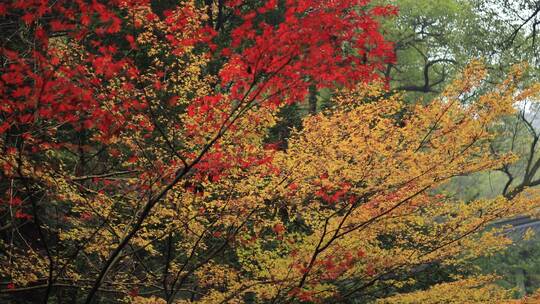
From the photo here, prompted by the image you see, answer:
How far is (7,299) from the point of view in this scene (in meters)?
9.52

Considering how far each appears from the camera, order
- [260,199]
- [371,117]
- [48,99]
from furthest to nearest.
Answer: [371,117], [260,199], [48,99]

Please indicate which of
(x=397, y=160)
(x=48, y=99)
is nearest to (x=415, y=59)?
(x=397, y=160)

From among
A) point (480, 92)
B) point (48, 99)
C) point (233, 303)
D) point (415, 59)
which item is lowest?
point (233, 303)

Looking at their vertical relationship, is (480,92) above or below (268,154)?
above

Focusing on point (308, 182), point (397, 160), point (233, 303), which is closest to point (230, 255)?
point (233, 303)

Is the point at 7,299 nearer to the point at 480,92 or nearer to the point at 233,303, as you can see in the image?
the point at 233,303

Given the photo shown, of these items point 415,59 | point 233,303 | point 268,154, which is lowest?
point 233,303

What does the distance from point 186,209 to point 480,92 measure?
16718 mm

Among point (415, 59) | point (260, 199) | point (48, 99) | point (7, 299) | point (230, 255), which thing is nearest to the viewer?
point (48, 99)

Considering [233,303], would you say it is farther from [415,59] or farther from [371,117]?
[415,59]

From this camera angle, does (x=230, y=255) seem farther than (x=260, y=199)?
Yes

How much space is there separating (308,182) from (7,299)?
570 cm

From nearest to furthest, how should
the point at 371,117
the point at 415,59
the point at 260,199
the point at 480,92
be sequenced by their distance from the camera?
the point at 260,199 → the point at 371,117 → the point at 480,92 → the point at 415,59

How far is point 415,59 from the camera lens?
25.3 m
